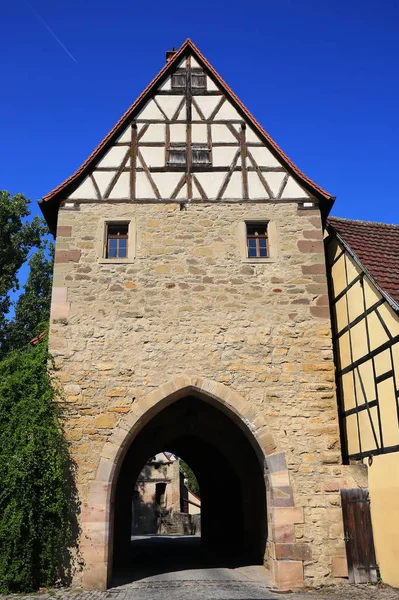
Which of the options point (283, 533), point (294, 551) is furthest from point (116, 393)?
point (294, 551)

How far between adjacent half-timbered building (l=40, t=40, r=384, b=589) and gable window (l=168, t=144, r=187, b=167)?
0.02m

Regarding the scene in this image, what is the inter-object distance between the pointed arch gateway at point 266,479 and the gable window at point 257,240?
2.49 metres

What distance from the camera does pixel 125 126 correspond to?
403 inches

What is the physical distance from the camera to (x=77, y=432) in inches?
332

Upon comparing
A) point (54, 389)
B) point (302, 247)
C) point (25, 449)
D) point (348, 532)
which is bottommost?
point (348, 532)

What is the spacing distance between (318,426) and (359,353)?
1309 millimetres

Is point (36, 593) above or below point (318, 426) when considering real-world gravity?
below

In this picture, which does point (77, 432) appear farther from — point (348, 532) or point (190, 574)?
point (348, 532)

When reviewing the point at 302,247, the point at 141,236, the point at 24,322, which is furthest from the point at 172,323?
the point at 24,322

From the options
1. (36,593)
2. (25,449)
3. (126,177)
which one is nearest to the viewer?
(36,593)

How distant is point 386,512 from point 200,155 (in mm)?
6632

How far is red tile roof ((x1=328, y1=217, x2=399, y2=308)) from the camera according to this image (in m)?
8.15

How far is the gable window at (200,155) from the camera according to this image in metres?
10.0

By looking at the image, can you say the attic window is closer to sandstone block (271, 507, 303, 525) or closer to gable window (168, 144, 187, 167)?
gable window (168, 144, 187, 167)
